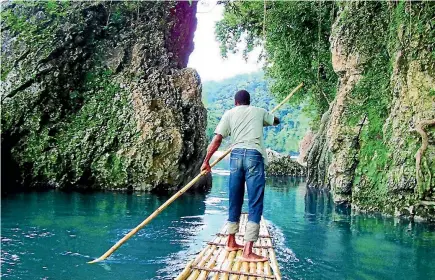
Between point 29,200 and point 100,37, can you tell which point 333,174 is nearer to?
point 29,200

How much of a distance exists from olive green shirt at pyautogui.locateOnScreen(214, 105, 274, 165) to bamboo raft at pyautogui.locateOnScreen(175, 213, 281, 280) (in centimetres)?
120

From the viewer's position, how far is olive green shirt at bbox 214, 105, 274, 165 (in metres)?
5.38

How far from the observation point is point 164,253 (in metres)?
8.09

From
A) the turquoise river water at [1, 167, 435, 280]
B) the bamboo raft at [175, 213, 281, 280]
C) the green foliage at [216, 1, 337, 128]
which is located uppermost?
the green foliage at [216, 1, 337, 128]

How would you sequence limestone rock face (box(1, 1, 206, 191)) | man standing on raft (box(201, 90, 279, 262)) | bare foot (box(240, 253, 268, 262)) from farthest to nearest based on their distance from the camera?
limestone rock face (box(1, 1, 206, 191))
man standing on raft (box(201, 90, 279, 262))
bare foot (box(240, 253, 268, 262))

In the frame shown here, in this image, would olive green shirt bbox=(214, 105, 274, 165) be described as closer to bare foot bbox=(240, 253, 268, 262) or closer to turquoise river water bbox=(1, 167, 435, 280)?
bare foot bbox=(240, 253, 268, 262)

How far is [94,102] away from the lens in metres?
17.9

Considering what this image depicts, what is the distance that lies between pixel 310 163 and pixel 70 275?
694 inches

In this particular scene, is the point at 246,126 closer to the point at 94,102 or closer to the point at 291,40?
the point at 94,102

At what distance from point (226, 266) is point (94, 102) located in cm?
1426

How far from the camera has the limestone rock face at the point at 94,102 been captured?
1659 cm

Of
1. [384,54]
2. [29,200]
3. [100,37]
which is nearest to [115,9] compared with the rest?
[100,37]

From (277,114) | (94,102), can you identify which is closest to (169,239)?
(94,102)

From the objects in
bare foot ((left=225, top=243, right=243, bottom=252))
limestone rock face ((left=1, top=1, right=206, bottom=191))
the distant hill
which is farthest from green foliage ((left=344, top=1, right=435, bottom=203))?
the distant hill
